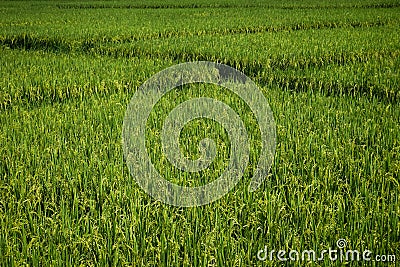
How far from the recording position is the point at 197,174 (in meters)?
3.45

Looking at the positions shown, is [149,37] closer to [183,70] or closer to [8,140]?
[183,70]

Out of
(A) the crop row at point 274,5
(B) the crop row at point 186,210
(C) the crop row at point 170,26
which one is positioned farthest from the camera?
(A) the crop row at point 274,5

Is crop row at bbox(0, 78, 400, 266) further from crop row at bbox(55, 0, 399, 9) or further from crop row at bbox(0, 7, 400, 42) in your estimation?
crop row at bbox(55, 0, 399, 9)

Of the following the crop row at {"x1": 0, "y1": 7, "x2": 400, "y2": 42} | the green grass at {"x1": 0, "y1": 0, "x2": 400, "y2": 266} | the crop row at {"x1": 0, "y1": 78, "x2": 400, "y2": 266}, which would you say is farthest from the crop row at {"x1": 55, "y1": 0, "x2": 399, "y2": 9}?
the crop row at {"x1": 0, "y1": 78, "x2": 400, "y2": 266}

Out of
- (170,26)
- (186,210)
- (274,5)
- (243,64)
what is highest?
(274,5)

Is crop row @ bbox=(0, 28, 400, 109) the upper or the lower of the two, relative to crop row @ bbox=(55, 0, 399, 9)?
lower

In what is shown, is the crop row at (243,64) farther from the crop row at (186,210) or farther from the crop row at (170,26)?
the crop row at (186,210)

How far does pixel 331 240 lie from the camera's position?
2.51 meters

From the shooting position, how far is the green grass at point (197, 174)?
2.50 meters

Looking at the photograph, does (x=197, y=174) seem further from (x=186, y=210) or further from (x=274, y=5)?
(x=274, y=5)

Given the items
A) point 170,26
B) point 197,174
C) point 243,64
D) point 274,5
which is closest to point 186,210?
point 197,174

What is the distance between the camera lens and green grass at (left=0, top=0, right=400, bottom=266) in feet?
8.19

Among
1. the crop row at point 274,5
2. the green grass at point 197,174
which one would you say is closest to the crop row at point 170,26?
the green grass at point 197,174

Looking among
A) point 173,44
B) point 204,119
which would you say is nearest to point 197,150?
point 204,119
